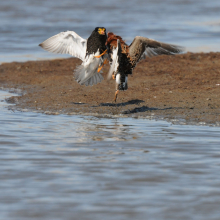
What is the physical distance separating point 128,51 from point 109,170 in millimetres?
4144

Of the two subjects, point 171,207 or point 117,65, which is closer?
point 171,207

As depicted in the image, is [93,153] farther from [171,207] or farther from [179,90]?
[179,90]

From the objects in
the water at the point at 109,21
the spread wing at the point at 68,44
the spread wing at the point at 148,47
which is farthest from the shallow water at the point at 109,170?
the water at the point at 109,21

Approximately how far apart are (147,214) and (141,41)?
17.5ft

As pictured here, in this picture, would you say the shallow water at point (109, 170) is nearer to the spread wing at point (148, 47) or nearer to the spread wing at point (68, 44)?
the spread wing at point (148, 47)

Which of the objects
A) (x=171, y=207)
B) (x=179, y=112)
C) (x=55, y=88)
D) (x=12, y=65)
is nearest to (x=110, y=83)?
(x=55, y=88)

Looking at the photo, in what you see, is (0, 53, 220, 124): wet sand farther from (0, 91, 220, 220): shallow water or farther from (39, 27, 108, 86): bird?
(0, 91, 220, 220): shallow water

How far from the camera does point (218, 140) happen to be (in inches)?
261

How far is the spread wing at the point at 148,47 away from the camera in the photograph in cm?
899

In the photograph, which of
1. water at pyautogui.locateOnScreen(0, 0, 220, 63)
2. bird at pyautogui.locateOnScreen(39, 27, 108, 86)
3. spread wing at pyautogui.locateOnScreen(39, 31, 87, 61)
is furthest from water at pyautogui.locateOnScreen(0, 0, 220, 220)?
water at pyautogui.locateOnScreen(0, 0, 220, 63)

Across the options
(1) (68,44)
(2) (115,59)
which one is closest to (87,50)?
(1) (68,44)

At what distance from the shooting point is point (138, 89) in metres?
10.9

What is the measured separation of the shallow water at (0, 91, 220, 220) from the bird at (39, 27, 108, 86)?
1.98 m

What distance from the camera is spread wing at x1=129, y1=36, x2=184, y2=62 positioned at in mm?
8992
